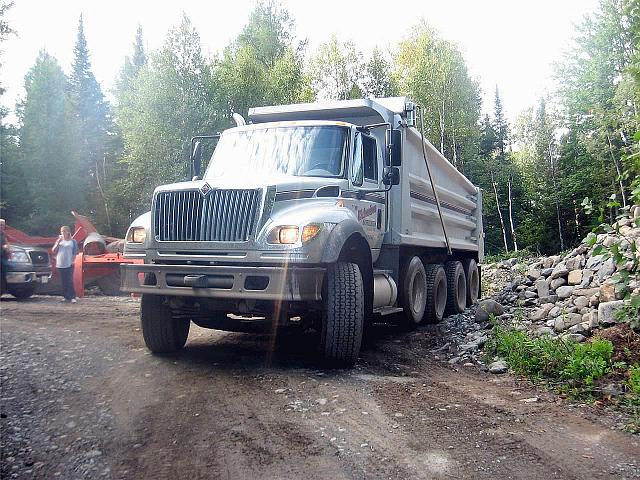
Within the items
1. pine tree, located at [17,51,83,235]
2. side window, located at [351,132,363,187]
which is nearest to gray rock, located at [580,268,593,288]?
side window, located at [351,132,363,187]

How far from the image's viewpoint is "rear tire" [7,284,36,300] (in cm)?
1323

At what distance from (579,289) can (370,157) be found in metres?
4.08

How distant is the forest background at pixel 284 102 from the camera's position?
28609 mm

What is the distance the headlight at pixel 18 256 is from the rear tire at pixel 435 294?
9669 millimetres

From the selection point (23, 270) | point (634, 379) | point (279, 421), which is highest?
point (23, 270)

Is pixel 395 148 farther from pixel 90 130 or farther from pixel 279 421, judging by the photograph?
pixel 90 130

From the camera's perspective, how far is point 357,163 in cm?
678

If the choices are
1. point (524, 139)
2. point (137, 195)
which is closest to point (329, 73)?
point (137, 195)

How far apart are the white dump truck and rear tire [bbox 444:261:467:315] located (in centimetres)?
209

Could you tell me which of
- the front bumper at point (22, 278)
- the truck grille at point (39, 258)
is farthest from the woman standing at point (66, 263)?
the truck grille at point (39, 258)

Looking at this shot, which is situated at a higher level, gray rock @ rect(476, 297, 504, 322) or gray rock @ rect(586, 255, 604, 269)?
gray rock @ rect(586, 255, 604, 269)

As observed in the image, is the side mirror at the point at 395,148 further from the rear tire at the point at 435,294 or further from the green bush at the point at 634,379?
the green bush at the point at 634,379

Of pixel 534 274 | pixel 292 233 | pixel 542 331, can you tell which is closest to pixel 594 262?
pixel 534 274

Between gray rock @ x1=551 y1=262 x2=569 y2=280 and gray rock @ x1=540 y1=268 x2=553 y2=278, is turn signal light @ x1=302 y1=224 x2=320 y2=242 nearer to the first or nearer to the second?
gray rock @ x1=551 y1=262 x2=569 y2=280
